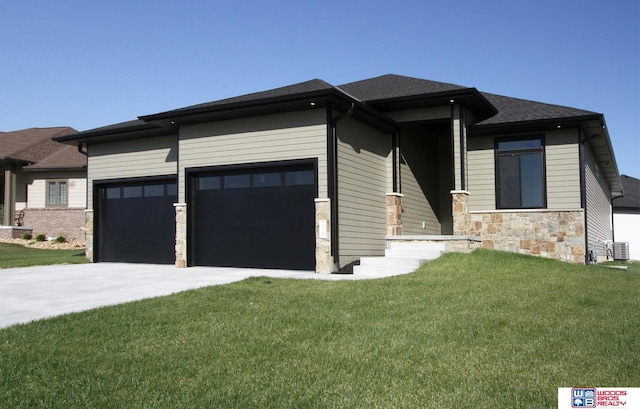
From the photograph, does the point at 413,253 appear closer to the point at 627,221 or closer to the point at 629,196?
the point at 627,221

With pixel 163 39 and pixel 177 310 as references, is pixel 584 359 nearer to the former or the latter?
pixel 177 310

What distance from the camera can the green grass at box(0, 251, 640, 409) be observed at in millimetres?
3848

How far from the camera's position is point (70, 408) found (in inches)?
142

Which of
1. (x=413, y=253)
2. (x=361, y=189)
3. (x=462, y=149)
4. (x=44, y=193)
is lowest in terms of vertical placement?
(x=413, y=253)

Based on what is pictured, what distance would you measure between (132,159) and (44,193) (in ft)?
42.9

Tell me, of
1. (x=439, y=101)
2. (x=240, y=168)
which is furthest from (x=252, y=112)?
(x=439, y=101)

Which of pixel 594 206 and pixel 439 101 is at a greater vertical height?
pixel 439 101

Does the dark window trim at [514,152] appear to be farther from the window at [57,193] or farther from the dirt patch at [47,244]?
the window at [57,193]

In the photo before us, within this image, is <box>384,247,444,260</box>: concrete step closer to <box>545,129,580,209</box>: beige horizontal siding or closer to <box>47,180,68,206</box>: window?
<box>545,129,580,209</box>: beige horizontal siding

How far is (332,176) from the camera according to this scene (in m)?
11.6

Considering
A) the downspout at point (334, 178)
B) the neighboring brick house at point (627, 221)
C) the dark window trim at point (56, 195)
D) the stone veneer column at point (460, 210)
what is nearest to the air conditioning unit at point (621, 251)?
the neighboring brick house at point (627, 221)

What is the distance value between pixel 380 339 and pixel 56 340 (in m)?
3.22

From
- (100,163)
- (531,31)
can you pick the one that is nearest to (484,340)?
(531,31)

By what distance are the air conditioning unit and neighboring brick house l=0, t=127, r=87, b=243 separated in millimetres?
22489
